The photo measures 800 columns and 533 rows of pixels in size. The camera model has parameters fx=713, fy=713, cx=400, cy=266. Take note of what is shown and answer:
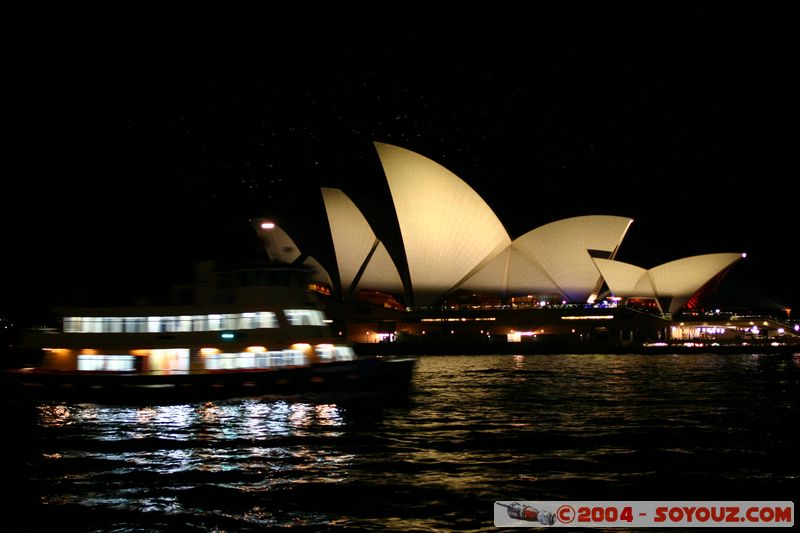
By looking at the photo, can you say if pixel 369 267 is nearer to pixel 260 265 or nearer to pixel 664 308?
pixel 664 308

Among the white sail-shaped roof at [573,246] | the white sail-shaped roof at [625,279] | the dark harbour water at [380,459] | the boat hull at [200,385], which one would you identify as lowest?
the dark harbour water at [380,459]

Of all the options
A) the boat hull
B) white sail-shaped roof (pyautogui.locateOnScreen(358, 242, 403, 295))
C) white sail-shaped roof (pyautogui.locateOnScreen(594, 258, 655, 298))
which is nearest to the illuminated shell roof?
white sail-shaped roof (pyautogui.locateOnScreen(358, 242, 403, 295))

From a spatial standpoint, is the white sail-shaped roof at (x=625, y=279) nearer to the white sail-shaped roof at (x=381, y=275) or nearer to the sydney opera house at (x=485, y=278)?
the sydney opera house at (x=485, y=278)

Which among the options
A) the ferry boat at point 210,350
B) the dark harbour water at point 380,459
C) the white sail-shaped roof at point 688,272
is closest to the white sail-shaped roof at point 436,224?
the white sail-shaped roof at point 688,272

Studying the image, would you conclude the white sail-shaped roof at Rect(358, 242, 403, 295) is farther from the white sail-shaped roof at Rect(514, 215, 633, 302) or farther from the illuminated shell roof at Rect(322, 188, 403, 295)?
the white sail-shaped roof at Rect(514, 215, 633, 302)

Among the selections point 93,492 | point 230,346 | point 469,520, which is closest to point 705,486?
point 469,520

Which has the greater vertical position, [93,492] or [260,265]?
[260,265]

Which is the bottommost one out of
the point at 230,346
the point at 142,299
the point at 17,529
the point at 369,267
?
the point at 17,529
